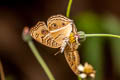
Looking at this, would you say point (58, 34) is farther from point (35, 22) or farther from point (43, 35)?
point (35, 22)

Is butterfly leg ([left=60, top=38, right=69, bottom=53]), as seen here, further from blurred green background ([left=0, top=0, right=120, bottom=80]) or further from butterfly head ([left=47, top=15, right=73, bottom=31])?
blurred green background ([left=0, top=0, right=120, bottom=80])

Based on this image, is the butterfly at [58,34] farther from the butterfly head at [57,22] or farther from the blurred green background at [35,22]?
the blurred green background at [35,22]

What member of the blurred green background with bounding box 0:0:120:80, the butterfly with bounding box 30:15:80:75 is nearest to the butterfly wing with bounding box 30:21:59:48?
the butterfly with bounding box 30:15:80:75

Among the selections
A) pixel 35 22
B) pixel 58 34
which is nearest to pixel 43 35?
pixel 58 34

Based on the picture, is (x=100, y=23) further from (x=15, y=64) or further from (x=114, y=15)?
(x=15, y=64)

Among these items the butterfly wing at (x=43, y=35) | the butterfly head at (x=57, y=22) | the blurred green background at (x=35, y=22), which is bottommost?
the blurred green background at (x=35, y=22)

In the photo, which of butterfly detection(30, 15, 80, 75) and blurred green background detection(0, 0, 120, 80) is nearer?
butterfly detection(30, 15, 80, 75)

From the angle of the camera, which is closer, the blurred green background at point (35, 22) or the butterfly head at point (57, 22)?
the butterfly head at point (57, 22)

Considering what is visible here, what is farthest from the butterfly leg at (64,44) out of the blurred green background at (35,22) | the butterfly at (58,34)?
the blurred green background at (35,22)
